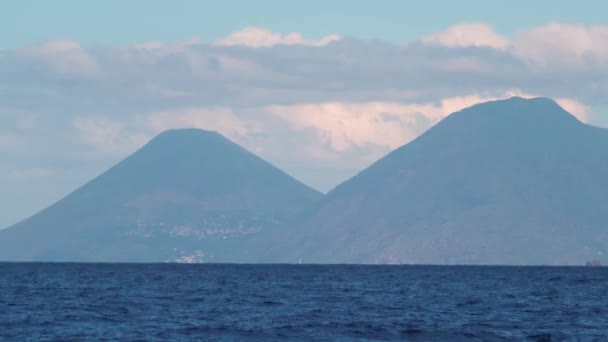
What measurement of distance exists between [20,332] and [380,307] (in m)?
34.1

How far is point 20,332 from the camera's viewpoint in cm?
6694

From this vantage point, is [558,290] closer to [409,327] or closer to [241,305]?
[241,305]

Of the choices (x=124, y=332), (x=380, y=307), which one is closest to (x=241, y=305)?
(x=380, y=307)

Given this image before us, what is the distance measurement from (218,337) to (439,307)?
3151 cm

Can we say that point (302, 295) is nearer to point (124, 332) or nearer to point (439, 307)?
point (439, 307)

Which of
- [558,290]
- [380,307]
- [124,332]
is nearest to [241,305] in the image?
[380,307]

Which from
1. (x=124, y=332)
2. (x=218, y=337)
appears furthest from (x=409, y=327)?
(x=124, y=332)

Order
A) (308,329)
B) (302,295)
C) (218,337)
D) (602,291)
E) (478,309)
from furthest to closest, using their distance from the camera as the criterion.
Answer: (602,291) < (302,295) < (478,309) < (308,329) < (218,337)

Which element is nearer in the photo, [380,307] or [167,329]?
[167,329]

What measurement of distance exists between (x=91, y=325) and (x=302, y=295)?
4259 cm

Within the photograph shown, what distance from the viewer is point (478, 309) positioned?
8956 cm

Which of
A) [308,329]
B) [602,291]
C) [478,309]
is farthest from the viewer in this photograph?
[602,291]

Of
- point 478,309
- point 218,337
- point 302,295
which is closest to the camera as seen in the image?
point 218,337

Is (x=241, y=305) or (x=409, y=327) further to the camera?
(x=241, y=305)
